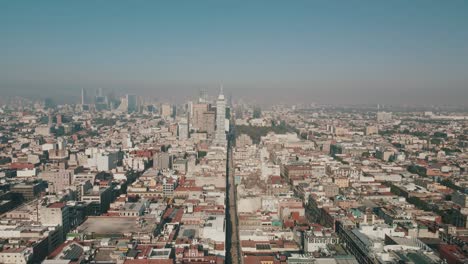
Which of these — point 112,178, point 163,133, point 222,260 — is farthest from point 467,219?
point 163,133

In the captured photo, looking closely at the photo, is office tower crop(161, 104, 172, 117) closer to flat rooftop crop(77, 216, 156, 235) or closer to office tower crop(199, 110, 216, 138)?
office tower crop(199, 110, 216, 138)

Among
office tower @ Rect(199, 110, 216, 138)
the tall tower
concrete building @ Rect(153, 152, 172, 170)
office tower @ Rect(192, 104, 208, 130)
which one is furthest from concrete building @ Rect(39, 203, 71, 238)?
office tower @ Rect(192, 104, 208, 130)

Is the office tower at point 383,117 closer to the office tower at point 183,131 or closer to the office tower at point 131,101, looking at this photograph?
the office tower at point 183,131

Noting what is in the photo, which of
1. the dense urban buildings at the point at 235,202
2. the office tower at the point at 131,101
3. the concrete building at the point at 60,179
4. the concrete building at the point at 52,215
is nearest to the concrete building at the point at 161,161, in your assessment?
the dense urban buildings at the point at 235,202

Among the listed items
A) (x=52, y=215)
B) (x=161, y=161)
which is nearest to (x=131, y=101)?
(x=161, y=161)

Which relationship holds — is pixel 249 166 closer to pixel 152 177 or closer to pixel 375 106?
pixel 152 177

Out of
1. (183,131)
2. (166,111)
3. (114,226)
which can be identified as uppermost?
(166,111)

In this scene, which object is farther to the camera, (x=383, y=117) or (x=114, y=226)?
(x=383, y=117)

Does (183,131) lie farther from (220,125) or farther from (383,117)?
(383,117)
